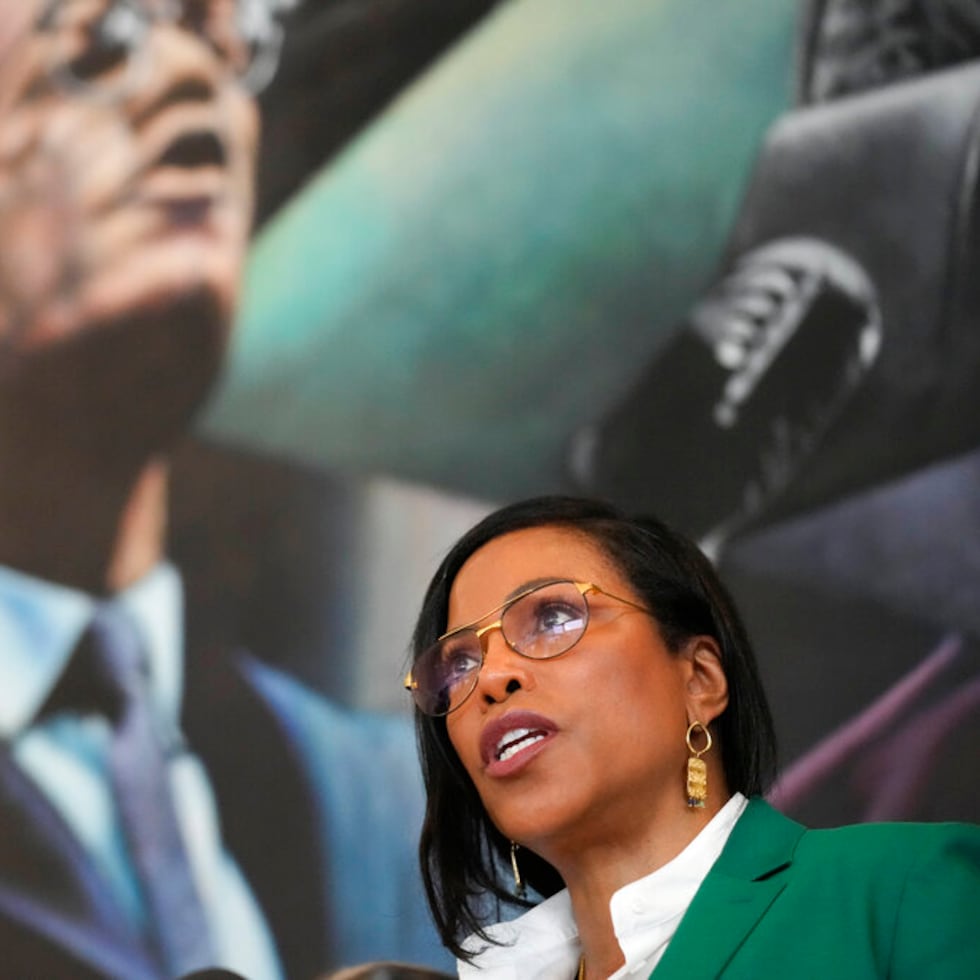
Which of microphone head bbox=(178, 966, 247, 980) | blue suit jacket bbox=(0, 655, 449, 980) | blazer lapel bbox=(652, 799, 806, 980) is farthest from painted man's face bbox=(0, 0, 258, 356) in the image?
blazer lapel bbox=(652, 799, 806, 980)

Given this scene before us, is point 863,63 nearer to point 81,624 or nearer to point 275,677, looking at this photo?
point 275,677

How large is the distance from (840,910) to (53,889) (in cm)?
134

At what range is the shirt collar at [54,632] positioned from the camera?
2.28 metres

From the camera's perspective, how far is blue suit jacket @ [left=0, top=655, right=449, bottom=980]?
221cm

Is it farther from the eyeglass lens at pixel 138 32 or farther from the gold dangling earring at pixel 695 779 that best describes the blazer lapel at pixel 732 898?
the eyeglass lens at pixel 138 32

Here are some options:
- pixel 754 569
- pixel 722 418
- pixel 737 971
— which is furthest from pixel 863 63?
pixel 737 971

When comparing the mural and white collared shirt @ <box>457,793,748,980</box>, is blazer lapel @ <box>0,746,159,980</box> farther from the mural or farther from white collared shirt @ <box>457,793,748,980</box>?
white collared shirt @ <box>457,793,748,980</box>

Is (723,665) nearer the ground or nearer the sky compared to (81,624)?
nearer the sky

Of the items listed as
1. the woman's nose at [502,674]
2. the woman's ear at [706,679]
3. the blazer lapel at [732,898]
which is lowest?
the blazer lapel at [732,898]

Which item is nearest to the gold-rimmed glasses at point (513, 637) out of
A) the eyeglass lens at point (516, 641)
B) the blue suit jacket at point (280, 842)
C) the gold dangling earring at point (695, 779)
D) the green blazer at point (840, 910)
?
the eyeglass lens at point (516, 641)

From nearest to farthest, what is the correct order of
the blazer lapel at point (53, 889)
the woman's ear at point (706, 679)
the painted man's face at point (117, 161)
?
the woman's ear at point (706, 679), the blazer lapel at point (53, 889), the painted man's face at point (117, 161)

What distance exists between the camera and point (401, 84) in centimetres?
263

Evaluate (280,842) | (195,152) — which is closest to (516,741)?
(280,842)

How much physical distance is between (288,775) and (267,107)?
1.10 meters
